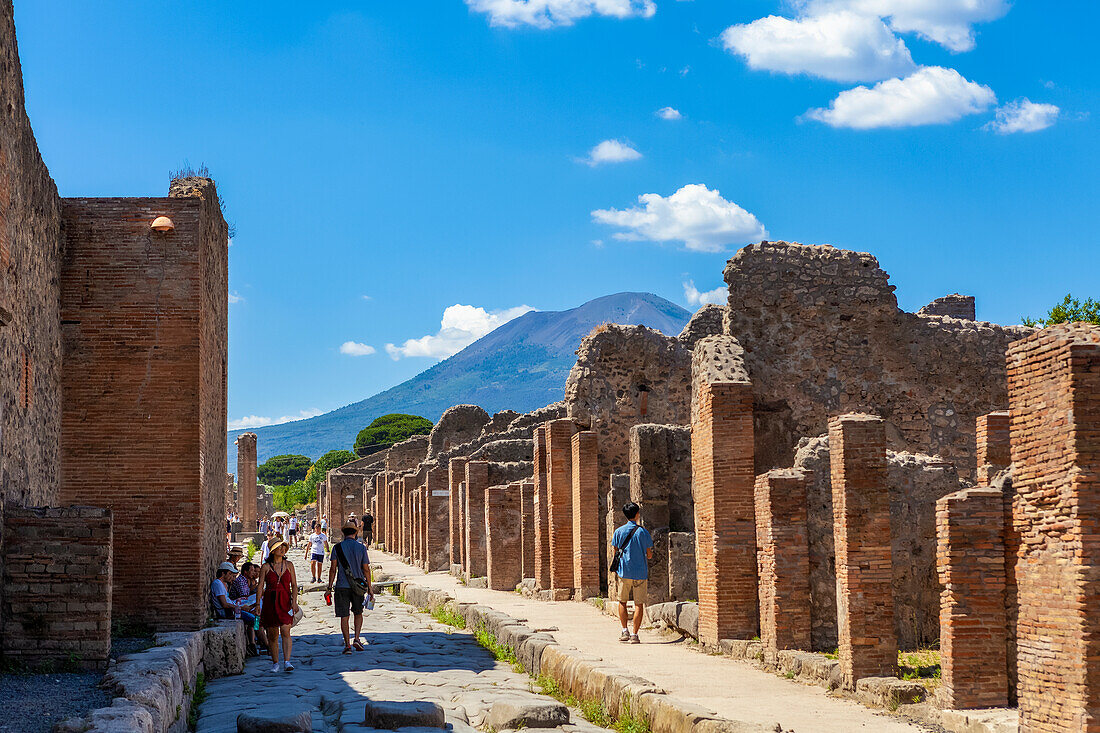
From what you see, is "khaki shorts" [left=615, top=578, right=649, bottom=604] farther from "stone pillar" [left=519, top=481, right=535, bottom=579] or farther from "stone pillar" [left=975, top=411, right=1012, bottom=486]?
"stone pillar" [left=519, top=481, right=535, bottom=579]

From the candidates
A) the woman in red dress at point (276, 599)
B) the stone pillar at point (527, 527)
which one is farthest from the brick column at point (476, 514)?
the woman in red dress at point (276, 599)

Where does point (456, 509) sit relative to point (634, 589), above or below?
above

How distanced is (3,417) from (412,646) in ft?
18.8

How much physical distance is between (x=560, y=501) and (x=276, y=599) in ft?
22.8

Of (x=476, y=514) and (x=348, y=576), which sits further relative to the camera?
(x=476, y=514)

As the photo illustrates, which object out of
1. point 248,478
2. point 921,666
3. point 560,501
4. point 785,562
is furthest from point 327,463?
point 921,666

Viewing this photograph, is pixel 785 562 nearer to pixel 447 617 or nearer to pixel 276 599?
pixel 276 599

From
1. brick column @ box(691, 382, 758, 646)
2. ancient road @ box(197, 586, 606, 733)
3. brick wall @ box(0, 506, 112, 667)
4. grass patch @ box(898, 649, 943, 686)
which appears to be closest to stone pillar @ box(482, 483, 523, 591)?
ancient road @ box(197, 586, 606, 733)

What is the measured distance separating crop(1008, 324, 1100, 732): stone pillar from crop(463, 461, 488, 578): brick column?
53.7 ft

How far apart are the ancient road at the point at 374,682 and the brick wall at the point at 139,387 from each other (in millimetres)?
1644

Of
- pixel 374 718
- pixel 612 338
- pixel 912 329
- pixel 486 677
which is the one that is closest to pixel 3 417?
pixel 374 718

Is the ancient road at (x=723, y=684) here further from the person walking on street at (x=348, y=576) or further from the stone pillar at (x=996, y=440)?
the stone pillar at (x=996, y=440)

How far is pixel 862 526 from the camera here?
8.70 m

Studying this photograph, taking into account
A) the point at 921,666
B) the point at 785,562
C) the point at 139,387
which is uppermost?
the point at 139,387
